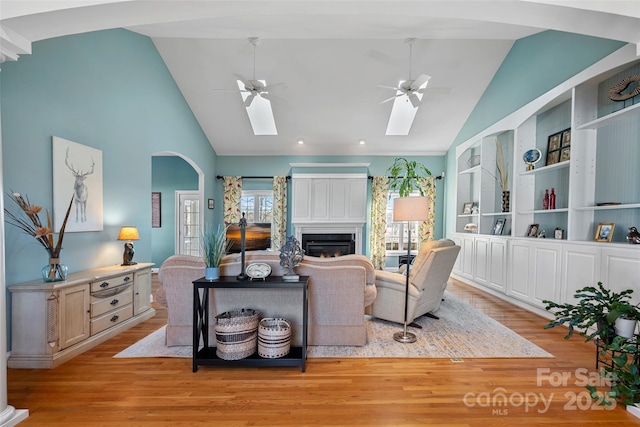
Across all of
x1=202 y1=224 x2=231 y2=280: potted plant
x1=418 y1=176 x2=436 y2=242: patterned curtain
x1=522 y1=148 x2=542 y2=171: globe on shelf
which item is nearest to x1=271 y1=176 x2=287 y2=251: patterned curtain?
x1=418 y1=176 x2=436 y2=242: patterned curtain

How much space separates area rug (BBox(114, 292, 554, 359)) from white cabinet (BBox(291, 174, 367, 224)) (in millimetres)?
3465

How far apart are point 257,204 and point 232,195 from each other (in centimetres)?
66

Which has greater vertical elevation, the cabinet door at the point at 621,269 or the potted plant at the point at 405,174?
the potted plant at the point at 405,174

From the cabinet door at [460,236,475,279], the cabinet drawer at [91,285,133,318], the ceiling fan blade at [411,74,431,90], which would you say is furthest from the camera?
the cabinet door at [460,236,475,279]

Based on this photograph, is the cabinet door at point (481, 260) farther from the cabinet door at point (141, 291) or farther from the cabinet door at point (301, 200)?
the cabinet door at point (141, 291)

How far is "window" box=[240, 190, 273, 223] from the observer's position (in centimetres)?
729

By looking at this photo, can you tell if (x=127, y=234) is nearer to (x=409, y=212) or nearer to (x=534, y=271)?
(x=409, y=212)

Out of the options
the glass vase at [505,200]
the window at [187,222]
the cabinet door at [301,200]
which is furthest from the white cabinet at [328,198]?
the glass vase at [505,200]

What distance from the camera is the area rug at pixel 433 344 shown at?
2.70 metres

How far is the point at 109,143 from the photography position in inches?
144

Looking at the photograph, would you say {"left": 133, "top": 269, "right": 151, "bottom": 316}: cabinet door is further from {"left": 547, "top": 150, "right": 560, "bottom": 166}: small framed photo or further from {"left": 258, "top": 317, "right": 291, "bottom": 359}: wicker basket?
{"left": 547, "top": 150, "right": 560, "bottom": 166}: small framed photo

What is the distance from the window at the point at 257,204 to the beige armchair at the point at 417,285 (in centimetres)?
448

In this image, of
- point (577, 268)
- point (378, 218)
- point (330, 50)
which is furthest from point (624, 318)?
point (378, 218)

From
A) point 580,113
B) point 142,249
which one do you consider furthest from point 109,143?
point 580,113
